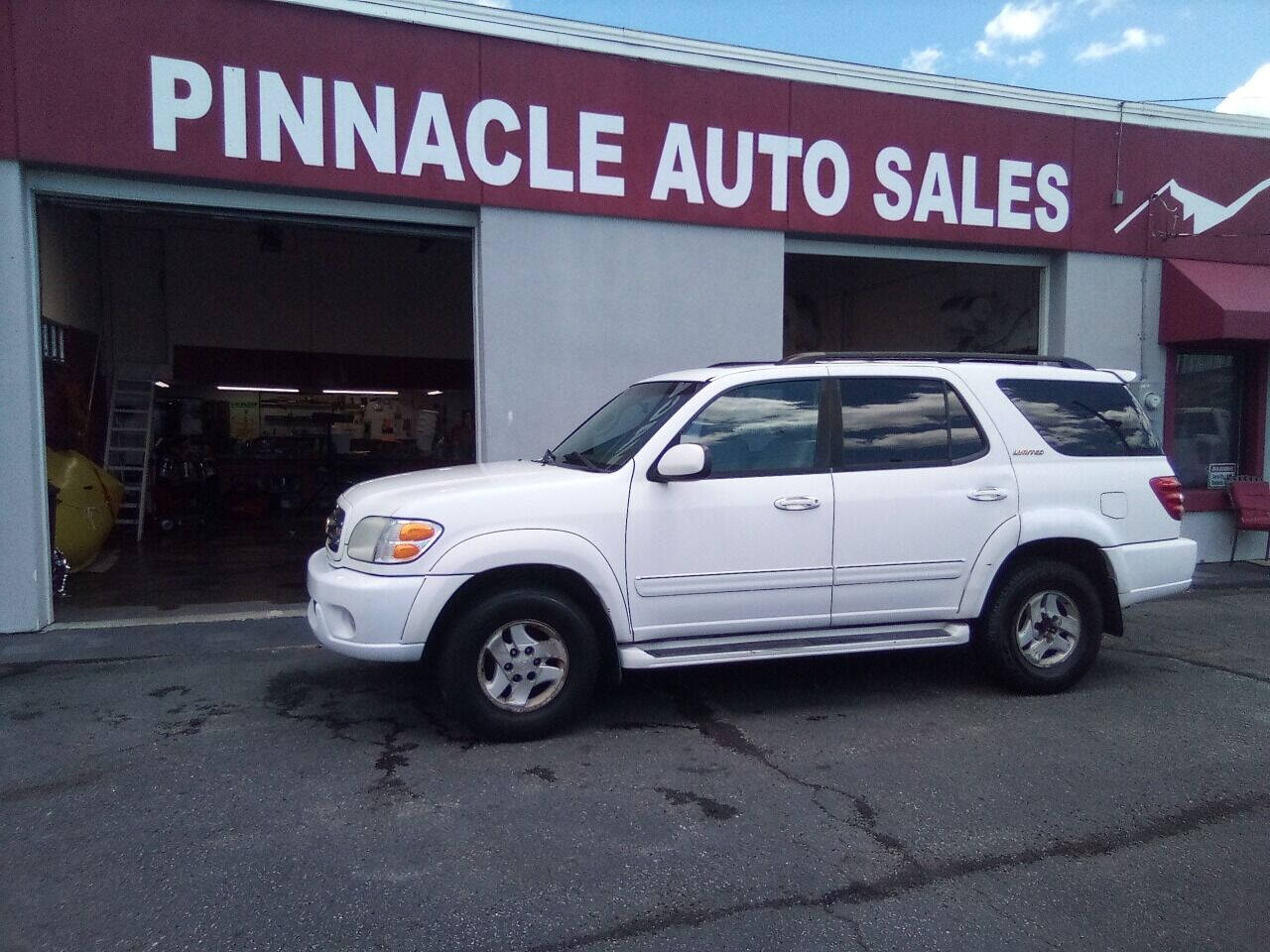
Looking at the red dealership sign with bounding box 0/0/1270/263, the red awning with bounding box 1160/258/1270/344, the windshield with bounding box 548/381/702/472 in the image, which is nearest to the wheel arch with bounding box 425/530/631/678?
the windshield with bounding box 548/381/702/472

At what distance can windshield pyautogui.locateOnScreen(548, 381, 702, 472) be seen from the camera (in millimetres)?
5344

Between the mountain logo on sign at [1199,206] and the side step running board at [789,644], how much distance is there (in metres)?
7.32

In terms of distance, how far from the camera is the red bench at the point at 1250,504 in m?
10.8

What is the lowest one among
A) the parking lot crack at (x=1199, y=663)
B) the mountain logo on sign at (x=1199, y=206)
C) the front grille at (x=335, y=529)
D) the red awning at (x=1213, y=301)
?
the parking lot crack at (x=1199, y=663)

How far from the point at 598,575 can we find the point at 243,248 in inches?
534

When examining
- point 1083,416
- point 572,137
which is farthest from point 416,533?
point 572,137

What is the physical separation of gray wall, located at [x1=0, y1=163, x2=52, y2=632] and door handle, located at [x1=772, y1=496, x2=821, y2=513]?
5997 mm

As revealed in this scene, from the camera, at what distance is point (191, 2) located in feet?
25.3

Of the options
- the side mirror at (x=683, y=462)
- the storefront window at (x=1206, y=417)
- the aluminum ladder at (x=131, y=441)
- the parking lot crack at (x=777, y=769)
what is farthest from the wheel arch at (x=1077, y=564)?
the aluminum ladder at (x=131, y=441)

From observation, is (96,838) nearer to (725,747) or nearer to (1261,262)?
(725,747)

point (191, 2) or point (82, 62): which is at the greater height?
point (191, 2)

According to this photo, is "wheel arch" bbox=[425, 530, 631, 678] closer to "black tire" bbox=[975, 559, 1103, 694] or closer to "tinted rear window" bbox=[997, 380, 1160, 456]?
"black tire" bbox=[975, 559, 1103, 694]

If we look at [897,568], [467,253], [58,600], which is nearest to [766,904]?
[897,568]

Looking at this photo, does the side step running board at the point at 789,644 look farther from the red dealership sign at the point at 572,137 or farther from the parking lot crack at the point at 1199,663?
the red dealership sign at the point at 572,137
